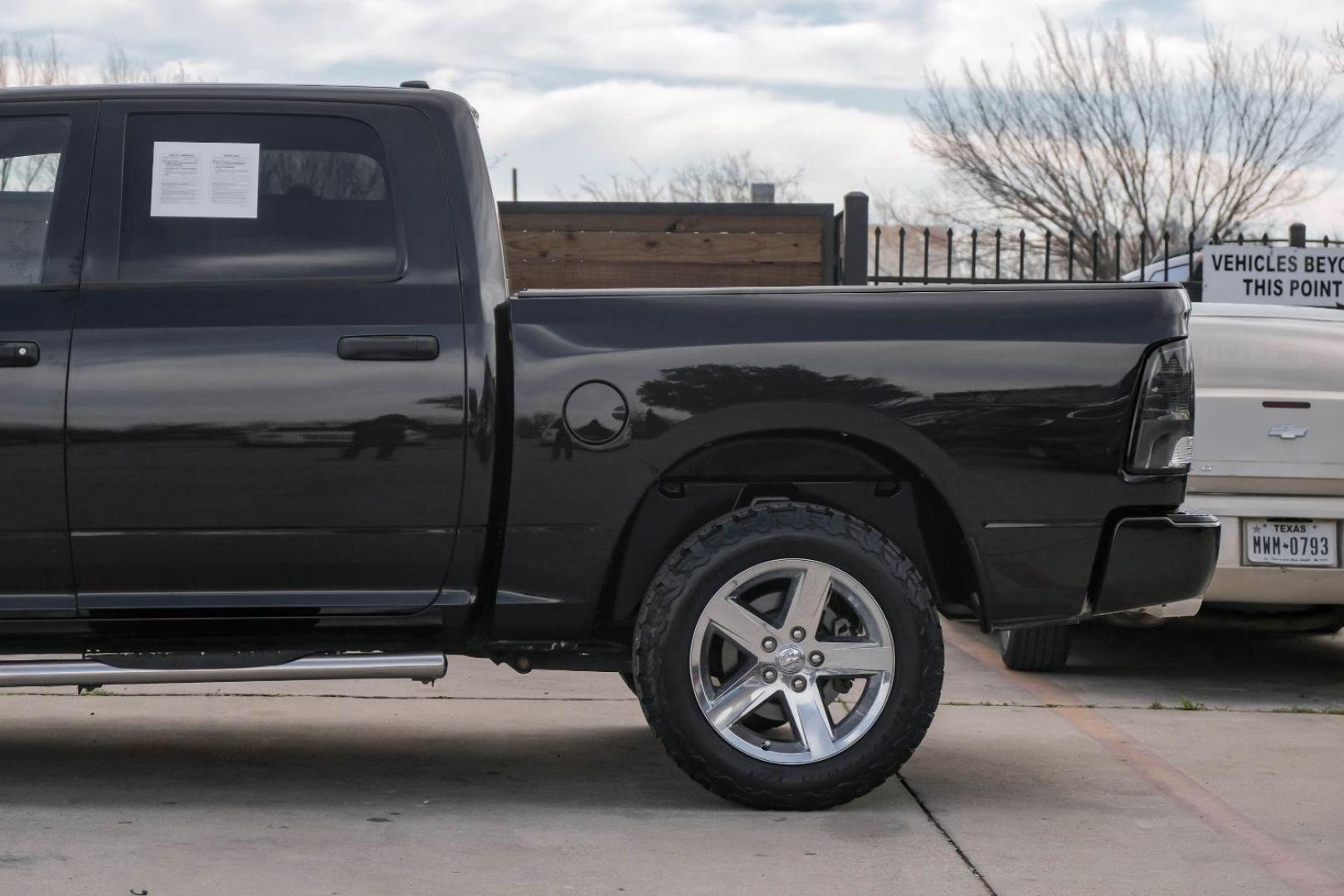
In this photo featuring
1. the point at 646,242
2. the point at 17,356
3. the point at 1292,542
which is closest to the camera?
the point at 17,356

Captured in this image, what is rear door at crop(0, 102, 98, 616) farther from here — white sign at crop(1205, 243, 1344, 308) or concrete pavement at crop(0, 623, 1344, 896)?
white sign at crop(1205, 243, 1344, 308)

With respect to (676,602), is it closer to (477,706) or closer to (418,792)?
(418,792)

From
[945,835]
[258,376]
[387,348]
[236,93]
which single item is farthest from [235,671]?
[945,835]

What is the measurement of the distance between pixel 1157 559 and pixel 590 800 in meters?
1.77

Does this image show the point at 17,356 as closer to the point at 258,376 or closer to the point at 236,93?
the point at 258,376

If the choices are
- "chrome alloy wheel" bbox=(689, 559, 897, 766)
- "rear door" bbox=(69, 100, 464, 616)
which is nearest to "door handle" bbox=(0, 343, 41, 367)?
"rear door" bbox=(69, 100, 464, 616)

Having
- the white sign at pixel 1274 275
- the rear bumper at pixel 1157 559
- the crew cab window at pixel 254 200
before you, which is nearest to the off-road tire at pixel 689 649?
the rear bumper at pixel 1157 559

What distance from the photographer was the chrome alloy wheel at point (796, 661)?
4617 mm

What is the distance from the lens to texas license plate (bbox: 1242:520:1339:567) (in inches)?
268

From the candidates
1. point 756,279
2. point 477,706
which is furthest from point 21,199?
point 756,279

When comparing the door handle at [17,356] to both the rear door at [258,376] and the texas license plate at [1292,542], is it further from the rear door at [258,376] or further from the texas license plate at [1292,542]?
the texas license plate at [1292,542]

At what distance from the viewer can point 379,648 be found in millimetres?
4684

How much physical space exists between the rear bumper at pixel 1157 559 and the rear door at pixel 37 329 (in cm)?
288

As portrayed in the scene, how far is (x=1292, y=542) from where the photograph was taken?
22.4 ft
